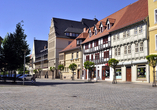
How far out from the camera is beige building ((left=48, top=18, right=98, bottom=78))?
74625 millimetres

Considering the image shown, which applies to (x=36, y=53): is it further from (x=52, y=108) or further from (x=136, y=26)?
(x=52, y=108)

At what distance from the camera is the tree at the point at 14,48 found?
3077 centimetres

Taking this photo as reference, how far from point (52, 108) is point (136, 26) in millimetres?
28420

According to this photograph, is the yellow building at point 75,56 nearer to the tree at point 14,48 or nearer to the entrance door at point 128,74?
the entrance door at point 128,74

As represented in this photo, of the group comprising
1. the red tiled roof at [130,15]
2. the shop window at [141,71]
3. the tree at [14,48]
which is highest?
the red tiled roof at [130,15]

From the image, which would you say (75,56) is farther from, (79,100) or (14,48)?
(79,100)

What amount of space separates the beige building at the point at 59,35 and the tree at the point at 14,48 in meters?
41.9

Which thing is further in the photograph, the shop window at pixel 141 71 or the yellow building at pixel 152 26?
the shop window at pixel 141 71

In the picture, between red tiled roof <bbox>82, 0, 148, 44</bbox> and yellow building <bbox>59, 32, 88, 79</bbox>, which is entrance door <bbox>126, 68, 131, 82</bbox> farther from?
yellow building <bbox>59, 32, 88, 79</bbox>

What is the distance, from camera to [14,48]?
31391 mm

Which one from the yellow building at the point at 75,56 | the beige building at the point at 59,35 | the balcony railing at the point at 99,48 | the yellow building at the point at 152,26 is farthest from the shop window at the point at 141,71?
the beige building at the point at 59,35

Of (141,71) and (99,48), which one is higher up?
(99,48)

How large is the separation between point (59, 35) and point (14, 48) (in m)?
43.9

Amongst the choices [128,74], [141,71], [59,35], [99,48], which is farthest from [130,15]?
[59,35]
